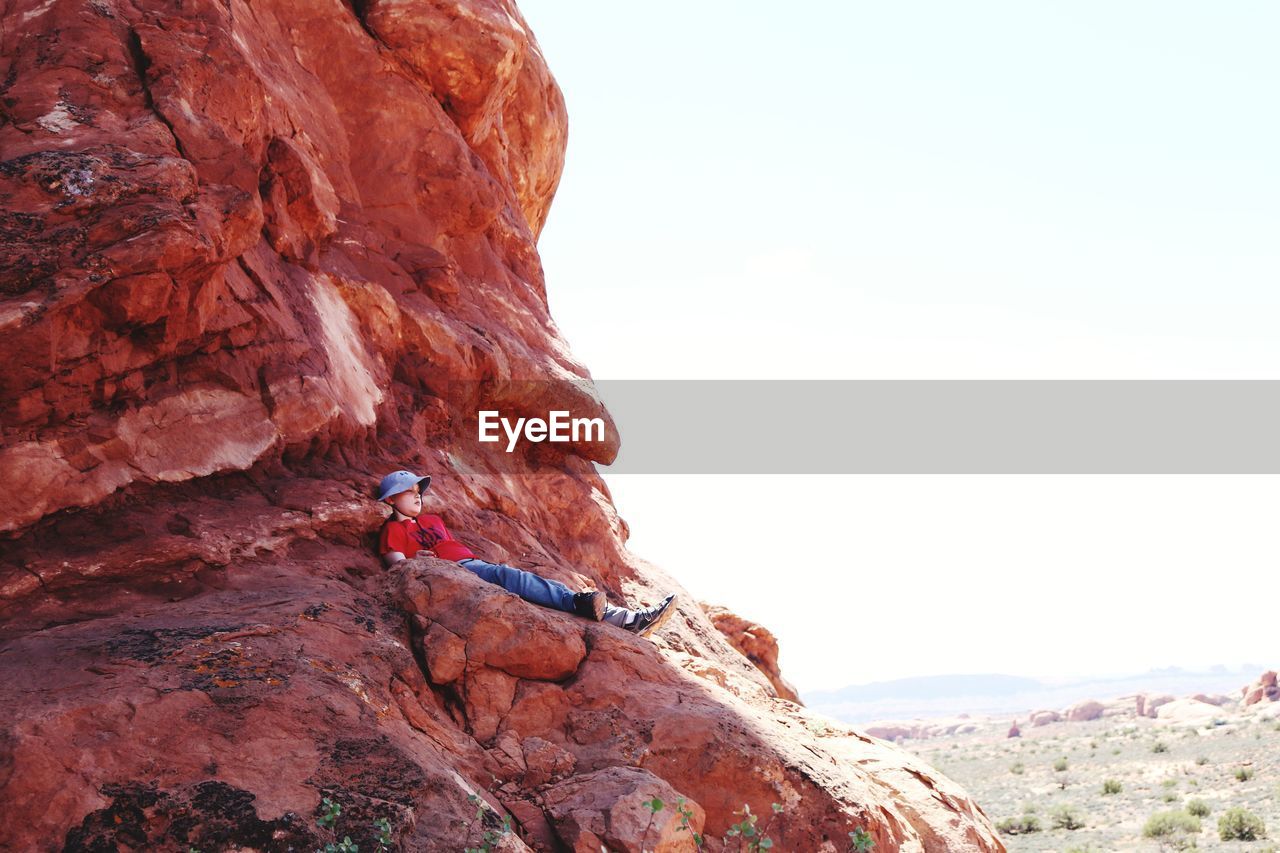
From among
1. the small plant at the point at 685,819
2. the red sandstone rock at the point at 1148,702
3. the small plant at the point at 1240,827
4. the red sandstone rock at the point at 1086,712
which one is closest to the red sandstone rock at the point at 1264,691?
the red sandstone rock at the point at 1148,702

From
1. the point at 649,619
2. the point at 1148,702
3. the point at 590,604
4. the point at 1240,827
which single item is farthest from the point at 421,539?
the point at 1148,702

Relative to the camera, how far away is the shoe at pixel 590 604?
707 cm

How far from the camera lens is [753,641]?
551 inches

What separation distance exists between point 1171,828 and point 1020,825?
2950 mm

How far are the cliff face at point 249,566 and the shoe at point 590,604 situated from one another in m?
0.17

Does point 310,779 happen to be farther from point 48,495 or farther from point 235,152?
point 235,152

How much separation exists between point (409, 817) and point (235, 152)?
457cm

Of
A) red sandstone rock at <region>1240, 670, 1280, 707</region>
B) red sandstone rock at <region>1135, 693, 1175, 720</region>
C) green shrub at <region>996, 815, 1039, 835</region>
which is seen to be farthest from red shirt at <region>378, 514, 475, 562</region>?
red sandstone rock at <region>1135, 693, 1175, 720</region>

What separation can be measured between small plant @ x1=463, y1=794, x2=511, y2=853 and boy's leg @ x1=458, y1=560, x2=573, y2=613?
6.45ft

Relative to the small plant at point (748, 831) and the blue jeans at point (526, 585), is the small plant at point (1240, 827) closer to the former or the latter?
the small plant at point (748, 831)

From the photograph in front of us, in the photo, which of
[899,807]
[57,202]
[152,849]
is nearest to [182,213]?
[57,202]

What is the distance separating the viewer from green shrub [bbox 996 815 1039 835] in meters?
20.1

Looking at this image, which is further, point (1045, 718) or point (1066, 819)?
point (1045, 718)

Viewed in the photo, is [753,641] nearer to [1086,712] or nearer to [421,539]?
[421,539]
